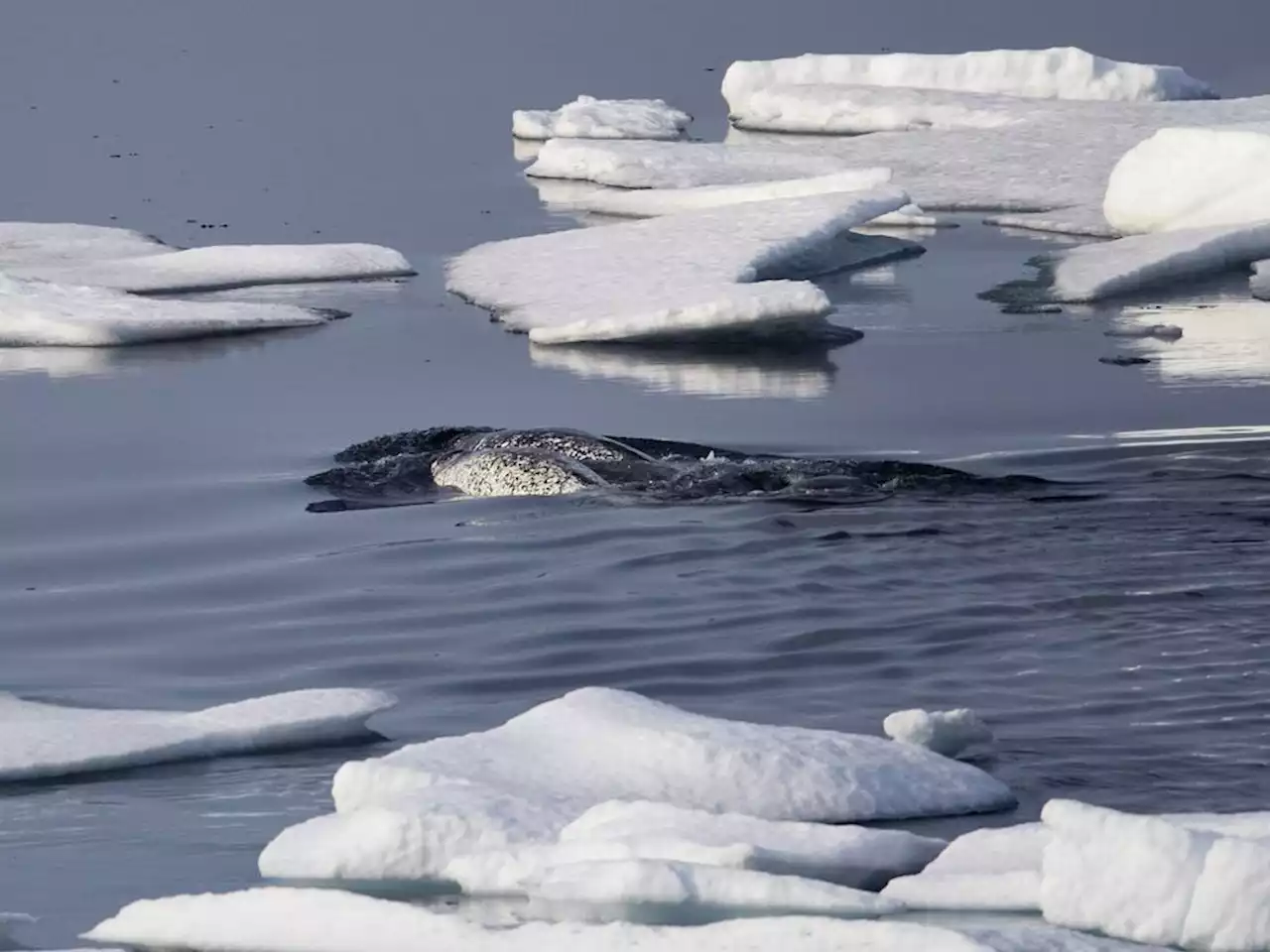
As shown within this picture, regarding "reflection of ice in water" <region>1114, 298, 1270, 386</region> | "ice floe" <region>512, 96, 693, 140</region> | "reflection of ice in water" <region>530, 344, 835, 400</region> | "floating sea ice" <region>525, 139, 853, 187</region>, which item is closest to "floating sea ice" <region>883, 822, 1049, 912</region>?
"reflection of ice in water" <region>530, 344, 835, 400</region>

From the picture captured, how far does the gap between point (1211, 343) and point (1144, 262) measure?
163cm

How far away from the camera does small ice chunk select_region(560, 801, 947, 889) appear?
14.0 ft

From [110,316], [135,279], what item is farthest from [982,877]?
[135,279]

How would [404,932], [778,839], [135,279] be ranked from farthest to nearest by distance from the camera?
[135,279], [778,839], [404,932]

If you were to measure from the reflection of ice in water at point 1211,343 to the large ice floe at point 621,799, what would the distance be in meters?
5.72

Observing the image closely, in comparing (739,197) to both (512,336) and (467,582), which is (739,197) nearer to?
(512,336)

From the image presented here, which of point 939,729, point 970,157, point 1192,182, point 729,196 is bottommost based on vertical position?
point 939,729

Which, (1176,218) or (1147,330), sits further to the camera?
(1176,218)

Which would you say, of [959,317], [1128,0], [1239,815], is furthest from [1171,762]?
[1128,0]

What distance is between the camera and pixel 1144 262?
42.0 ft

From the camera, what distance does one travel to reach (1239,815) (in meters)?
4.55

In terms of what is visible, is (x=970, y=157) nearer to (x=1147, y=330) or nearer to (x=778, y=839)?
(x=1147, y=330)

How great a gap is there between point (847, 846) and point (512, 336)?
317 inches

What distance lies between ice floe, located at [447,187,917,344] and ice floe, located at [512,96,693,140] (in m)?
5.59
